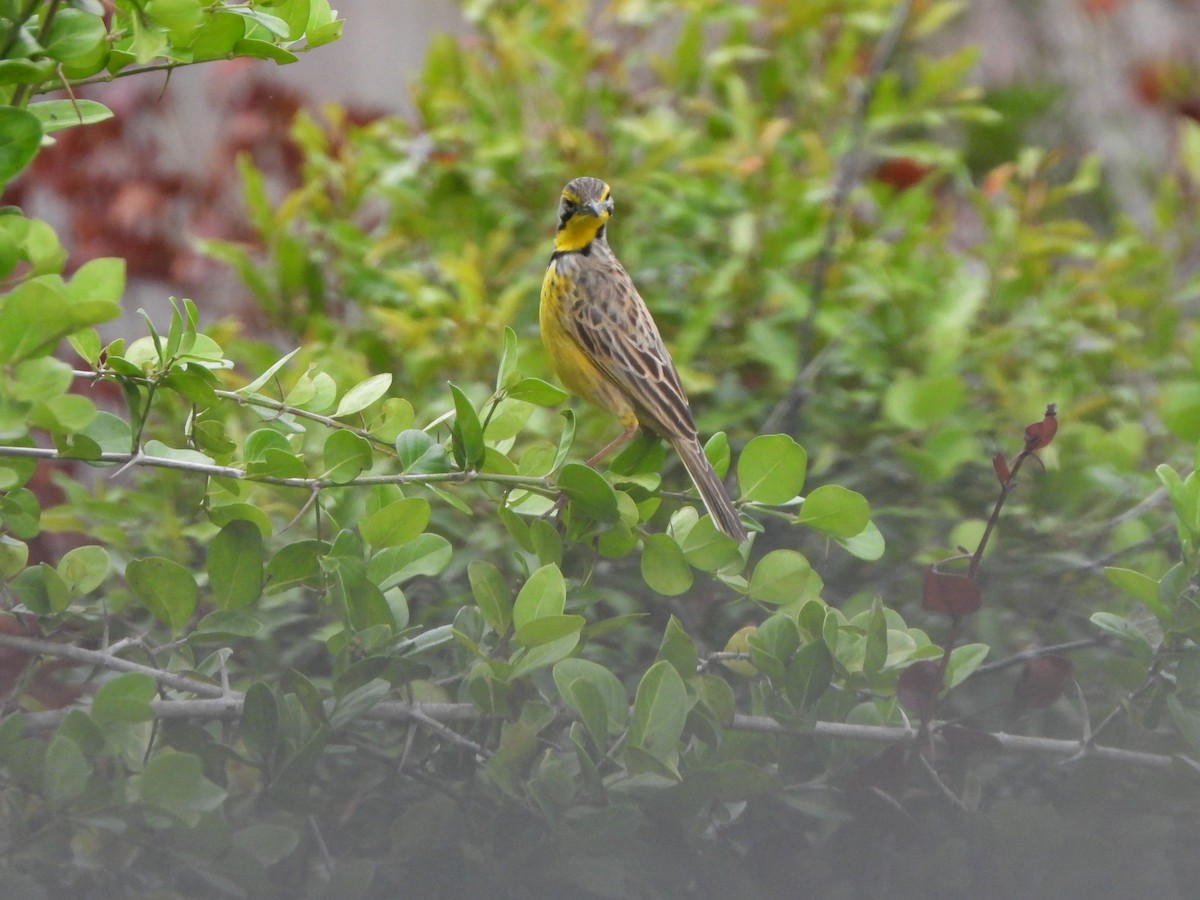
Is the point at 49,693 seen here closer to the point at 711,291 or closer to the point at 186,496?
the point at 186,496

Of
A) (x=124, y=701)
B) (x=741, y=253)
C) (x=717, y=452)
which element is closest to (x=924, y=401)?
(x=741, y=253)

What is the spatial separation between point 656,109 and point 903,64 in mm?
4249

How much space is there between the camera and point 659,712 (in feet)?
3.66

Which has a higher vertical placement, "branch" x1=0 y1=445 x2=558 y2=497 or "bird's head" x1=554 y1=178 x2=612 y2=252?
"branch" x1=0 y1=445 x2=558 y2=497

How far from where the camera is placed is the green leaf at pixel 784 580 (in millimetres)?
1380

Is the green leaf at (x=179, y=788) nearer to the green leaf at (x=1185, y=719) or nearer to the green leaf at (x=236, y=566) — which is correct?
the green leaf at (x=236, y=566)

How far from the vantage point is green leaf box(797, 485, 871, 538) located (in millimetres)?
1366

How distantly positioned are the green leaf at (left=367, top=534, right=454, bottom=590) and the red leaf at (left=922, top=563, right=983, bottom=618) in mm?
496

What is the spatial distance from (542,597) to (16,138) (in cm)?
61

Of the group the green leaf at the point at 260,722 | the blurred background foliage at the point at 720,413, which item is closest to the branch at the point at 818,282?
the blurred background foliage at the point at 720,413

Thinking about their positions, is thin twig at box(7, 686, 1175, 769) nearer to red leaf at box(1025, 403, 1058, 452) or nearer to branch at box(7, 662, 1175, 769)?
branch at box(7, 662, 1175, 769)

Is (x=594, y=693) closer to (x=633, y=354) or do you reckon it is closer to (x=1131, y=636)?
(x=1131, y=636)

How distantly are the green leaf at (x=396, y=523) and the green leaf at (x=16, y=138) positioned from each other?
1.58ft

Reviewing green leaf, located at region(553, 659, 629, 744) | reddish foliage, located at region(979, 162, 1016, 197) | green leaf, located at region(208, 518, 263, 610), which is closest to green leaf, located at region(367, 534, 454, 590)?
green leaf, located at region(208, 518, 263, 610)
